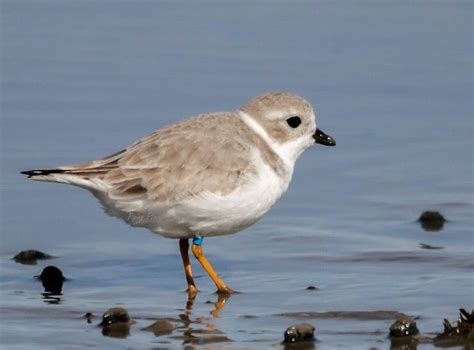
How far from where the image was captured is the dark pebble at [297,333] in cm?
769

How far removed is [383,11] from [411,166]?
184 inches

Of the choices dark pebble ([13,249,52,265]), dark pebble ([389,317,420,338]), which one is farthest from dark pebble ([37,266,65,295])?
dark pebble ([389,317,420,338])

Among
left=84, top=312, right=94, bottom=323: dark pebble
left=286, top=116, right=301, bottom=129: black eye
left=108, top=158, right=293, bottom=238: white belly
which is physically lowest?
left=84, top=312, right=94, bottom=323: dark pebble

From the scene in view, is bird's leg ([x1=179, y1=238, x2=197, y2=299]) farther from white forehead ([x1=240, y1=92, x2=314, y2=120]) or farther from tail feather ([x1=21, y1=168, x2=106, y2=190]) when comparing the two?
white forehead ([x1=240, y1=92, x2=314, y2=120])

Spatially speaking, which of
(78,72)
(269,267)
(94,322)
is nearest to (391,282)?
(269,267)

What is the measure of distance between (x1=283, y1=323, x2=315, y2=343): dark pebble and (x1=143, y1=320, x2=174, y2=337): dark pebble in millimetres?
718

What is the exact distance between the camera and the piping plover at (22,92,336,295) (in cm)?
898

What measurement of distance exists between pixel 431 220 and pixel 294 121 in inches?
63.3

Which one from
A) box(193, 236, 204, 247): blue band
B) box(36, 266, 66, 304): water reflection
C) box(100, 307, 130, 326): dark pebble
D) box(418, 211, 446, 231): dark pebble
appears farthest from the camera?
box(418, 211, 446, 231): dark pebble

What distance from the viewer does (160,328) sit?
7.99 metres

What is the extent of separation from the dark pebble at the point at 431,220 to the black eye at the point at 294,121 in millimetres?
1523

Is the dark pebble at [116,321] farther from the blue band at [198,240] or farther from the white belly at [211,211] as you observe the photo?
the blue band at [198,240]

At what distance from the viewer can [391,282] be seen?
29.8 feet

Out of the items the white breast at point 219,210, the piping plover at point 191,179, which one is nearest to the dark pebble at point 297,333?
the piping plover at point 191,179
